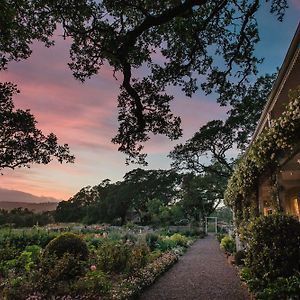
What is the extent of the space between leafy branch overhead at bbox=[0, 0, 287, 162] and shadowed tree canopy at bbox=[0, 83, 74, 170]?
1176 centimetres

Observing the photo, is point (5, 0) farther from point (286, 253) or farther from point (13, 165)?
point (13, 165)

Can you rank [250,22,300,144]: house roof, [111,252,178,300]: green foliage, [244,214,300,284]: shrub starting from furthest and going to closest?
[111,252,178,300]: green foliage → [244,214,300,284]: shrub → [250,22,300,144]: house roof

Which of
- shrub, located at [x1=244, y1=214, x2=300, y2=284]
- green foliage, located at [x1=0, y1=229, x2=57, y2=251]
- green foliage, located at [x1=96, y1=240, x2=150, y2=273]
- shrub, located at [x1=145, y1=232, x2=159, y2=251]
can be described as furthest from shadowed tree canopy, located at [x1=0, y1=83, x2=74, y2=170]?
shrub, located at [x1=244, y1=214, x2=300, y2=284]

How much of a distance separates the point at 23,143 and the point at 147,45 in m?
14.5

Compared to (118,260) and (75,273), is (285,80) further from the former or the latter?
(118,260)

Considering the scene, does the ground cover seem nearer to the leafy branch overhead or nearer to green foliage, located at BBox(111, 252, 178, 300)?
green foliage, located at BBox(111, 252, 178, 300)

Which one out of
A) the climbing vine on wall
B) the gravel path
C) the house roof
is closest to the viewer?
the house roof

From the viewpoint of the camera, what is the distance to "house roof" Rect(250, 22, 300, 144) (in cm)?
538

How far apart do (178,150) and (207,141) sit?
302 cm

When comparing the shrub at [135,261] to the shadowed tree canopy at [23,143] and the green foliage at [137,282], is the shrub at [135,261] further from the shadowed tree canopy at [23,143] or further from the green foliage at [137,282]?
the shadowed tree canopy at [23,143]

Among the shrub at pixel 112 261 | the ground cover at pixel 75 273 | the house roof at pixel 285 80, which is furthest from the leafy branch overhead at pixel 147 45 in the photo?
the shrub at pixel 112 261

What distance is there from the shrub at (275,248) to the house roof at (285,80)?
98.9 inches

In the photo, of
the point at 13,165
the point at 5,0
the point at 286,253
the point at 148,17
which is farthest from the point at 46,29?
the point at 13,165

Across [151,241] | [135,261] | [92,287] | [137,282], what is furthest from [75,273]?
[151,241]
